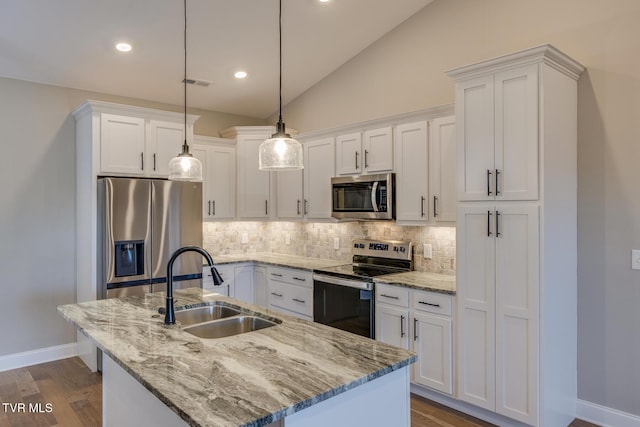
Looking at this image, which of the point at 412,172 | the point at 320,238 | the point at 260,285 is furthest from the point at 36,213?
the point at 412,172

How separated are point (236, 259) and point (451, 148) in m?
2.72

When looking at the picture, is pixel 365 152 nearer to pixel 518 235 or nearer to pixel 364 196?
pixel 364 196

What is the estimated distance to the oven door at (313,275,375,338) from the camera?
141 inches

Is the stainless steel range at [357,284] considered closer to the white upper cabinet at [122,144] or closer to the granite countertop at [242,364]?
the granite countertop at [242,364]

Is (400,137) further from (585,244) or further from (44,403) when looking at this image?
(44,403)

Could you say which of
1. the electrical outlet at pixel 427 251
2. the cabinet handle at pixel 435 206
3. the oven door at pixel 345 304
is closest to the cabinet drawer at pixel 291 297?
the oven door at pixel 345 304

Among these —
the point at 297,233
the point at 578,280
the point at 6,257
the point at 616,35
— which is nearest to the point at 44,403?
the point at 6,257

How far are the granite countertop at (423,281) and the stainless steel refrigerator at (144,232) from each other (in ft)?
6.60

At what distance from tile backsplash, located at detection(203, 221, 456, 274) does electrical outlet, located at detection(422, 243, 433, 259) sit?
0.03 metres

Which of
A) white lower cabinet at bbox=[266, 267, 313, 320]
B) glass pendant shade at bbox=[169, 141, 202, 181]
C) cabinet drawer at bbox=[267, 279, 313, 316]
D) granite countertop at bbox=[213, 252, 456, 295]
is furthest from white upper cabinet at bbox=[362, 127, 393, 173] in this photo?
glass pendant shade at bbox=[169, 141, 202, 181]

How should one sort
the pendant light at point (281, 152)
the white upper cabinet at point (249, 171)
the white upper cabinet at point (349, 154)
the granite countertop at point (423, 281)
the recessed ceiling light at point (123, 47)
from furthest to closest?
the white upper cabinet at point (249, 171) < the white upper cabinet at point (349, 154) < the recessed ceiling light at point (123, 47) < the granite countertop at point (423, 281) < the pendant light at point (281, 152)

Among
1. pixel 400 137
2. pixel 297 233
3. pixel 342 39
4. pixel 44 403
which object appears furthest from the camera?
pixel 297 233

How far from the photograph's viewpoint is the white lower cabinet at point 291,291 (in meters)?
4.23

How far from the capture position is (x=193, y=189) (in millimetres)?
4359
